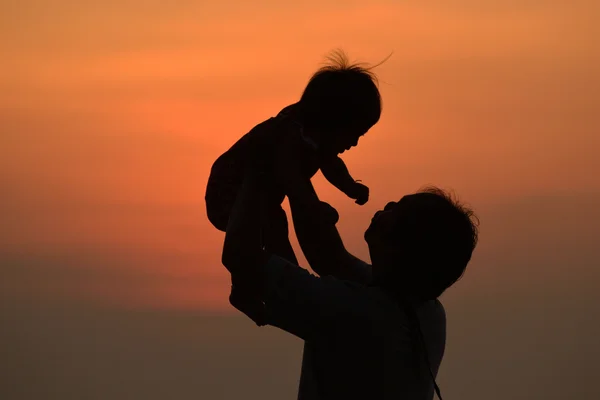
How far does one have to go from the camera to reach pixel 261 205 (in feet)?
5.56

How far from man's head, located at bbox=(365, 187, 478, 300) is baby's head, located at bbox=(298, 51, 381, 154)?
417 millimetres

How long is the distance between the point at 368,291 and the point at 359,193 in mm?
786

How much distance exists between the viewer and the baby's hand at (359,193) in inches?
93.5

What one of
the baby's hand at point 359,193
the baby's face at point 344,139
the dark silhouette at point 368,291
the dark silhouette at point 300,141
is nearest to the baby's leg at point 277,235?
the dark silhouette at point 300,141

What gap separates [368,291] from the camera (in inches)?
65.1

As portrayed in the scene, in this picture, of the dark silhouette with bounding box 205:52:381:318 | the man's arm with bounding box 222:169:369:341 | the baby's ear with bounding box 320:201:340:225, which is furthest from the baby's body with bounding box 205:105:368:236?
the man's arm with bounding box 222:169:369:341

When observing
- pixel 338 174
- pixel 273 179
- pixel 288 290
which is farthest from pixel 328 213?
pixel 338 174

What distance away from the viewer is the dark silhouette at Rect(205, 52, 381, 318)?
73.0 inches

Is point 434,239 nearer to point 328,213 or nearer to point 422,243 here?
point 422,243

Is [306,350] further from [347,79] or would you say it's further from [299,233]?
[347,79]

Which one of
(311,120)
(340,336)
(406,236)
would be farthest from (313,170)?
(340,336)

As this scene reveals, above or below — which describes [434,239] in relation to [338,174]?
below

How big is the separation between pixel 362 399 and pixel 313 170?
75cm

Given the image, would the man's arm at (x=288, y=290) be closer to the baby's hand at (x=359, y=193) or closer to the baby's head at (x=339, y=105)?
the baby's head at (x=339, y=105)
